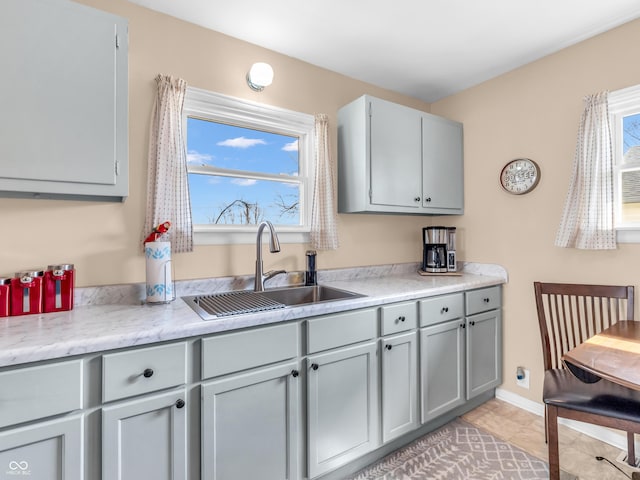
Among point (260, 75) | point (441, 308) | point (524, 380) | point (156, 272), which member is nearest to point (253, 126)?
point (260, 75)

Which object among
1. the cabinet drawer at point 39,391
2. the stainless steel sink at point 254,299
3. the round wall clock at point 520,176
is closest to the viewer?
the cabinet drawer at point 39,391

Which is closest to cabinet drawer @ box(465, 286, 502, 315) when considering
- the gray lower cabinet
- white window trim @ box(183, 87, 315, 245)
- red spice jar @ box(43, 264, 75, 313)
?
the gray lower cabinet

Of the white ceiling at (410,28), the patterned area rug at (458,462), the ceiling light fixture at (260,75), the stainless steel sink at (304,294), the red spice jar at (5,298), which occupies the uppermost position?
the white ceiling at (410,28)

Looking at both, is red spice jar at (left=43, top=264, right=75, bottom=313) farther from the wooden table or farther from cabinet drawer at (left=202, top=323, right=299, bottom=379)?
the wooden table

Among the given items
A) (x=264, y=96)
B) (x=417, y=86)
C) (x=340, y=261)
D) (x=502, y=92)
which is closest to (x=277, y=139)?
(x=264, y=96)

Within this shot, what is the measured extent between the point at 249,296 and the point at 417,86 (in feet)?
7.32

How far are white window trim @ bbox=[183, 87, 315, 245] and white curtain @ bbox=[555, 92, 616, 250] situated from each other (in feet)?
5.64

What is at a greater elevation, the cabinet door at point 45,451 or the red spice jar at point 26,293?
the red spice jar at point 26,293

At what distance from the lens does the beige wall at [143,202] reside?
153 centimetres

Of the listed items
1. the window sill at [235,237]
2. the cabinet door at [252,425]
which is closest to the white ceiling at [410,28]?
the window sill at [235,237]

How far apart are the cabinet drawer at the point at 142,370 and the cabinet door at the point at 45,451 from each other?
131 mm

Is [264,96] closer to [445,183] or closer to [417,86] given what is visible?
[417,86]

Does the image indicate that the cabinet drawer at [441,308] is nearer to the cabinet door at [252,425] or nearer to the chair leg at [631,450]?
the cabinet door at [252,425]

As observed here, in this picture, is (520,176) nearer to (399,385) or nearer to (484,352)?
(484,352)
